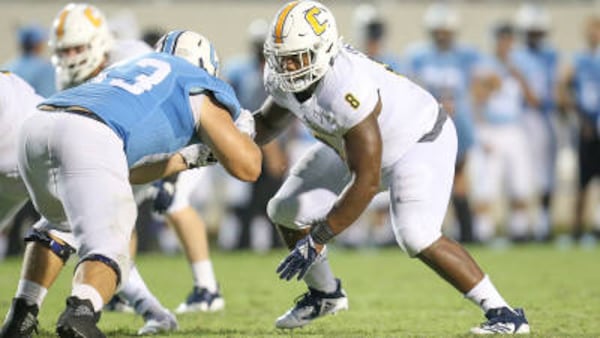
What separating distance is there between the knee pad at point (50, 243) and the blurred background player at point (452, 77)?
6.82 metres

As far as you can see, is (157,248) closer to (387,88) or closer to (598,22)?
(598,22)

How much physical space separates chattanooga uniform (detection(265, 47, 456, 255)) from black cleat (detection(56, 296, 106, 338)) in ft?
4.65

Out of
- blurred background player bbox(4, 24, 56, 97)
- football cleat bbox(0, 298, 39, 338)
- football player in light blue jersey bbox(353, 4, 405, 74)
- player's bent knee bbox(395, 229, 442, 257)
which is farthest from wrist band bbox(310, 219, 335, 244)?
football player in light blue jersey bbox(353, 4, 405, 74)

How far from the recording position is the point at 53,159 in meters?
5.02

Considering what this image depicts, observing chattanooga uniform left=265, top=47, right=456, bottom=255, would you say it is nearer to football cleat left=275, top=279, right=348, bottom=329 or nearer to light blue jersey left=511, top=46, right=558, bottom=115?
football cleat left=275, top=279, right=348, bottom=329

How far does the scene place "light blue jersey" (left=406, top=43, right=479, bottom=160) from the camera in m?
12.1

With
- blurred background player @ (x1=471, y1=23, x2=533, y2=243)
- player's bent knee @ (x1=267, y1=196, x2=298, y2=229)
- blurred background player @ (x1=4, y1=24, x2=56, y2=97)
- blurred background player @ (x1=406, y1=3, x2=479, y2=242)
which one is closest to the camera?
player's bent knee @ (x1=267, y1=196, x2=298, y2=229)

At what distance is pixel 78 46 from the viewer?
293 inches

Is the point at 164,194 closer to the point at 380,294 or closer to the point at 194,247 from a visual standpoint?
the point at 194,247

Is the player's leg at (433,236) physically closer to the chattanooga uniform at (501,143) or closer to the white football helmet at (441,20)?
the white football helmet at (441,20)

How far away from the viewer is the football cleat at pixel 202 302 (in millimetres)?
7375

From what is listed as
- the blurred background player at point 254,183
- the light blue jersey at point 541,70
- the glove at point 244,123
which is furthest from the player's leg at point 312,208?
the light blue jersey at point 541,70

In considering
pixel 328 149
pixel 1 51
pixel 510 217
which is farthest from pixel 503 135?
pixel 328 149

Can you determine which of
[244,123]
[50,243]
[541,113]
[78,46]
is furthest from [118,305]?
[541,113]
